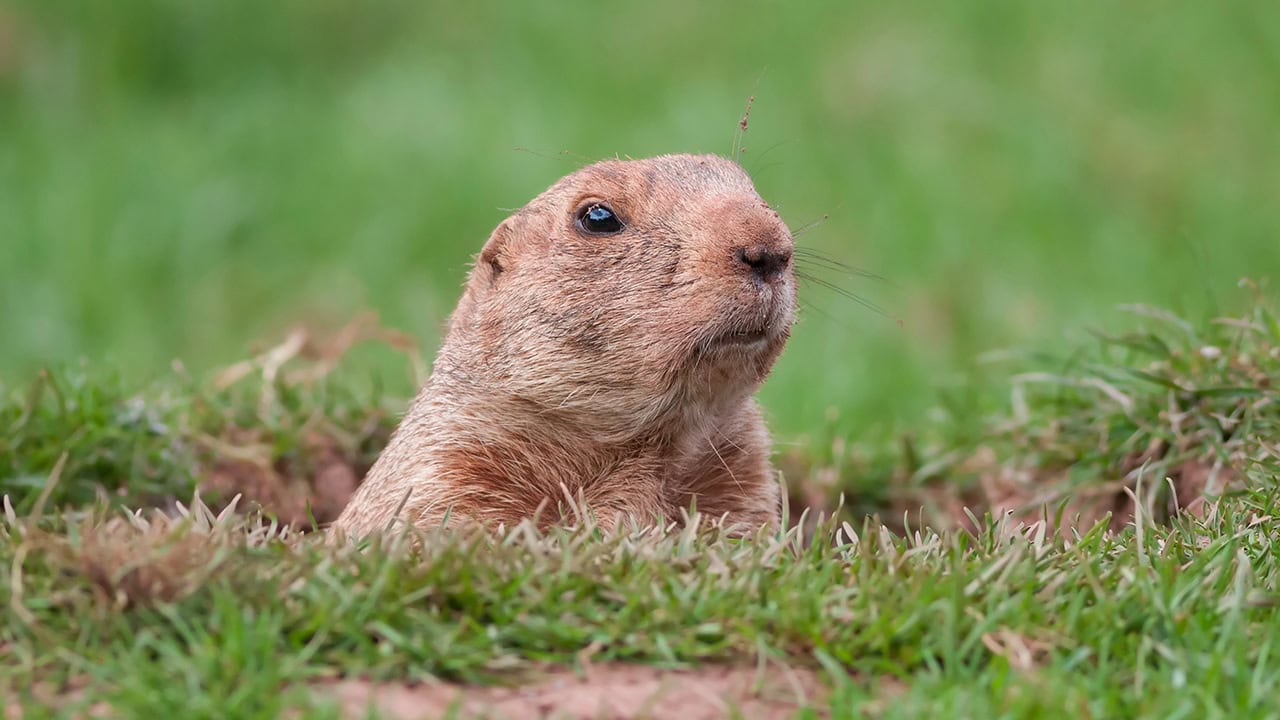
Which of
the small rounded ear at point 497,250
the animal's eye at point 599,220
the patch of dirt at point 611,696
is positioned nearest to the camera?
the patch of dirt at point 611,696

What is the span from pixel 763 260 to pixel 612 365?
1.85 ft

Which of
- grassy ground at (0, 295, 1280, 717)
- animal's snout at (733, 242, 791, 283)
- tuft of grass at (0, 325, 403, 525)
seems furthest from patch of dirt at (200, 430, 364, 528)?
animal's snout at (733, 242, 791, 283)

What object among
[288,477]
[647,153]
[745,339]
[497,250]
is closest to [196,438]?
[288,477]

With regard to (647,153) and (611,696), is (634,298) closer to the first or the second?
(611,696)

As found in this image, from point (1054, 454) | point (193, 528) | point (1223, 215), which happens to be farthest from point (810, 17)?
point (193, 528)

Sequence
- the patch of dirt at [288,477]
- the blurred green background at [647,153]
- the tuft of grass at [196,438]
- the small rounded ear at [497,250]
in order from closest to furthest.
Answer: the small rounded ear at [497,250]
the tuft of grass at [196,438]
the patch of dirt at [288,477]
the blurred green background at [647,153]

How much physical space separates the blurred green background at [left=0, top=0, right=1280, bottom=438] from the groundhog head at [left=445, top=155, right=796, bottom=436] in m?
3.85

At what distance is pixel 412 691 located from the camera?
3051 mm

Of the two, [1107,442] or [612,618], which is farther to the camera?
[1107,442]

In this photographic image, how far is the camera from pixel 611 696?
3047mm

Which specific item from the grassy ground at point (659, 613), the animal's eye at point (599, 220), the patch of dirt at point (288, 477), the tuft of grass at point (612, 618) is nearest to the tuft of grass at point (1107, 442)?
the grassy ground at point (659, 613)

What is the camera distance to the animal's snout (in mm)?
4074

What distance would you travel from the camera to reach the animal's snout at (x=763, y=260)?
13.4ft

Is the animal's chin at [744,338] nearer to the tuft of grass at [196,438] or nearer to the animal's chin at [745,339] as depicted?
the animal's chin at [745,339]
